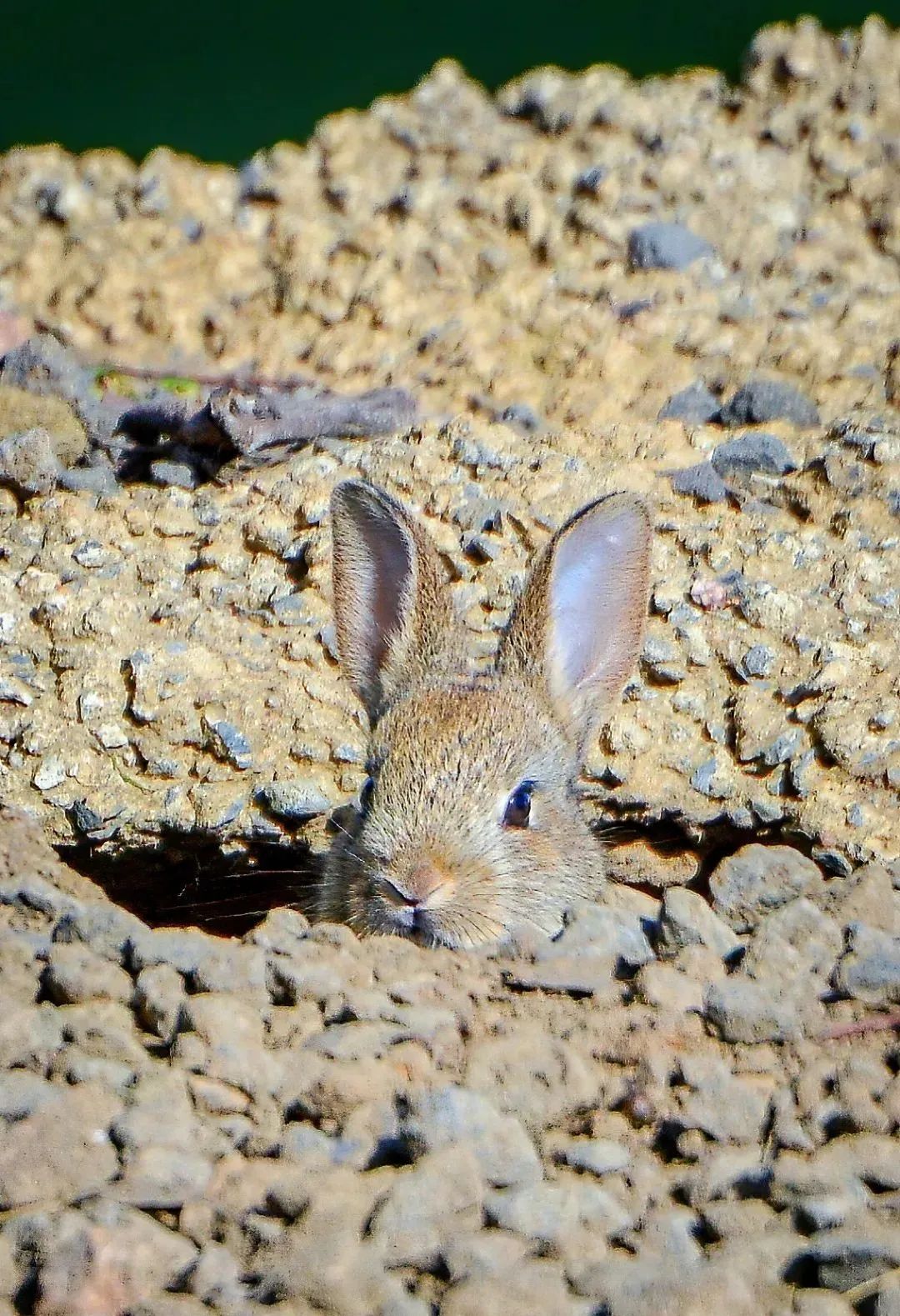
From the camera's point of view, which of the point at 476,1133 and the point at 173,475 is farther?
the point at 173,475

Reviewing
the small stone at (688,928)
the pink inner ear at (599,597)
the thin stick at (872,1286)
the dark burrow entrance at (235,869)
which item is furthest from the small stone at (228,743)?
the thin stick at (872,1286)

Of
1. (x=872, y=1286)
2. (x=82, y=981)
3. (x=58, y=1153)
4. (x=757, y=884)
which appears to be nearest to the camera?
(x=872, y=1286)

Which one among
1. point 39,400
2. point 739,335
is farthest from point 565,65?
point 39,400

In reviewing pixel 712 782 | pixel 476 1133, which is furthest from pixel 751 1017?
pixel 712 782

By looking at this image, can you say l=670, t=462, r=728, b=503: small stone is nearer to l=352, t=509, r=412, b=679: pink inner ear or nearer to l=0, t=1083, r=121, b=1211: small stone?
l=352, t=509, r=412, b=679: pink inner ear

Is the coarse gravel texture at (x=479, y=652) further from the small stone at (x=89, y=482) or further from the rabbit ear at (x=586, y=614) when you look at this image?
the rabbit ear at (x=586, y=614)

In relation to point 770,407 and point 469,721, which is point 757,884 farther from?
point 770,407
